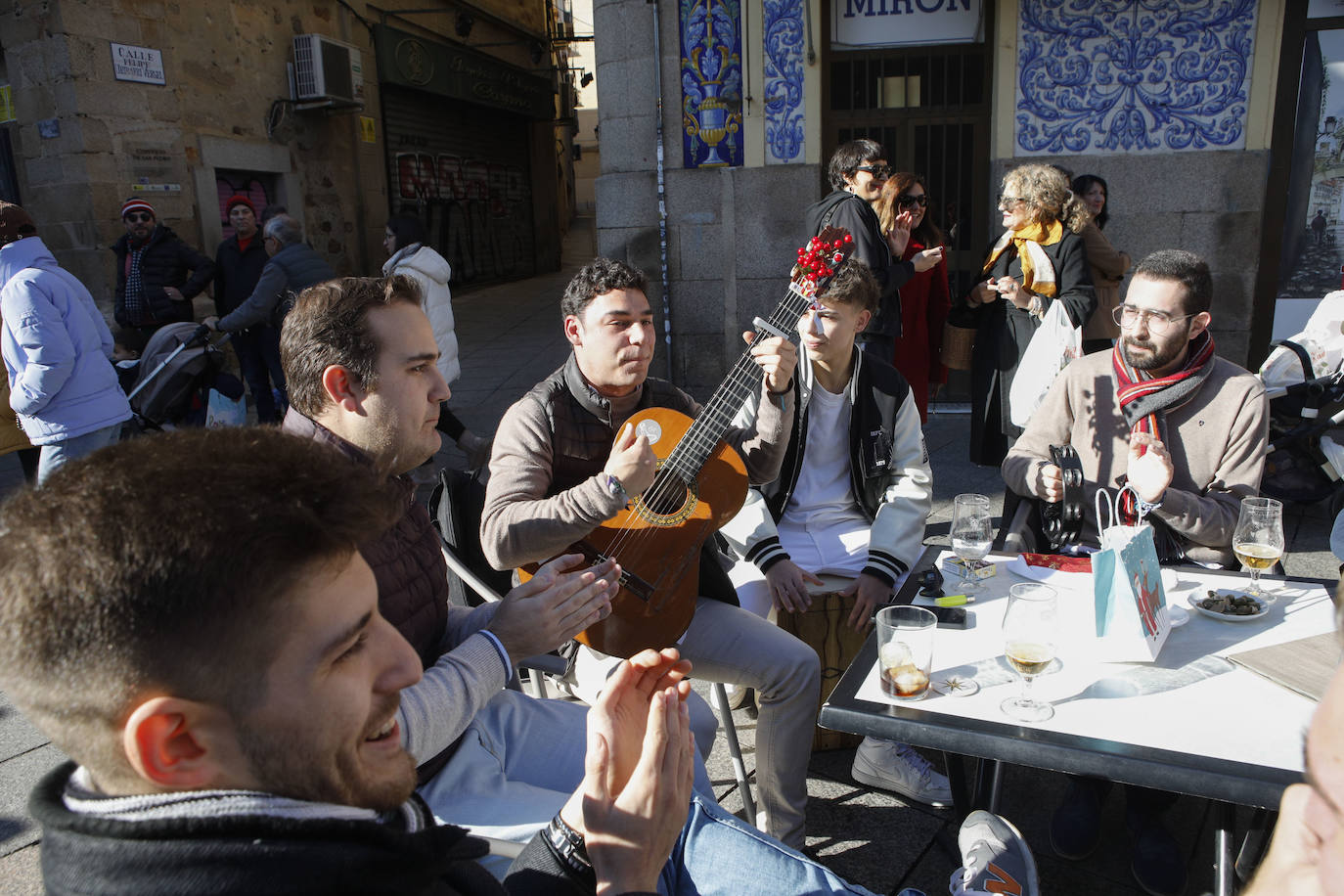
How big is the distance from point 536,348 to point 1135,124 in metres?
6.02

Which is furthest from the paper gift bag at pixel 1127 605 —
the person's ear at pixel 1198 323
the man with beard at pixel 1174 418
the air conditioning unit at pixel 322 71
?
the air conditioning unit at pixel 322 71

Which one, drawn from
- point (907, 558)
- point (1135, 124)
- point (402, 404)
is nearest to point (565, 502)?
point (402, 404)

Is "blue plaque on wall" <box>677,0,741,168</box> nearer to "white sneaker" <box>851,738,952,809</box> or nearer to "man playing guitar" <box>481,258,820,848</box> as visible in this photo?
"man playing guitar" <box>481,258,820,848</box>

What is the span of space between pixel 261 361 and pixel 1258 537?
629cm

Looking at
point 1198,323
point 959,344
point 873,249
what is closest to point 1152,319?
point 1198,323

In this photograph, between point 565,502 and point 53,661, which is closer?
point 53,661

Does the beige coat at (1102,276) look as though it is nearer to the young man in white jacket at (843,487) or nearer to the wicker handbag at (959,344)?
the wicker handbag at (959,344)

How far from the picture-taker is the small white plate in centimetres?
203

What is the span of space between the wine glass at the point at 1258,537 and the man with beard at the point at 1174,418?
320 millimetres

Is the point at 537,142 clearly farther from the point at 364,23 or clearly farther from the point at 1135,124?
the point at 1135,124

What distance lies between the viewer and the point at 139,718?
33.1 inches

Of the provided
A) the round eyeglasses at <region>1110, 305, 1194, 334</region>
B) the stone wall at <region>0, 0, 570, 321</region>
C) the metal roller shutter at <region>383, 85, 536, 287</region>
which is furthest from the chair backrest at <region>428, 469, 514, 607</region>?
the metal roller shutter at <region>383, 85, 536, 287</region>

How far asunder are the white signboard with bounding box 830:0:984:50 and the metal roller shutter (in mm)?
7719

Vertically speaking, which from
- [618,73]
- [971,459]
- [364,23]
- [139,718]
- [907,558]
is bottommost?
[971,459]
